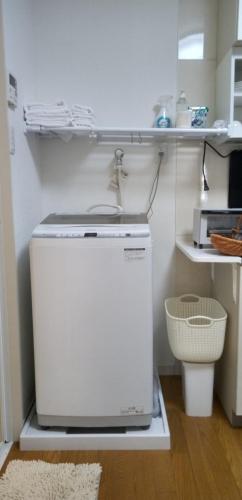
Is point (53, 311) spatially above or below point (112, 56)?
below

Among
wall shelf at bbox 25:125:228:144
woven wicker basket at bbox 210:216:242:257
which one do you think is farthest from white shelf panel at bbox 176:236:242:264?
wall shelf at bbox 25:125:228:144

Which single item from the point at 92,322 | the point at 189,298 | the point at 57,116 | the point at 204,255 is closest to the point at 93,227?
the point at 92,322

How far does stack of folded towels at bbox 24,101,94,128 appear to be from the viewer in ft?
6.08

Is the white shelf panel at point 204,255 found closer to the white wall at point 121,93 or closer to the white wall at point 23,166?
the white wall at point 121,93

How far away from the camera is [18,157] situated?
173 centimetres

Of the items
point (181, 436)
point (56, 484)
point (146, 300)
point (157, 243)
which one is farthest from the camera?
point (157, 243)

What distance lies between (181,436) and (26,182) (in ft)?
4.77

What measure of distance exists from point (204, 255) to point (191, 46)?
1.25 meters

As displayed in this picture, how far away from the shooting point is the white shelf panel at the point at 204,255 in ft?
5.52

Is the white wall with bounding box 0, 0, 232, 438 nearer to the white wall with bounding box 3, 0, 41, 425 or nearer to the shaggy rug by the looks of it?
the white wall with bounding box 3, 0, 41, 425

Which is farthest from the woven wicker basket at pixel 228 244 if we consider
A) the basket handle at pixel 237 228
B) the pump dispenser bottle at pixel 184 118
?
the pump dispenser bottle at pixel 184 118

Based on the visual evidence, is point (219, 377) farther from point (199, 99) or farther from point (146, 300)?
point (199, 99)

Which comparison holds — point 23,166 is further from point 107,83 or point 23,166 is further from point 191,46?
point 191,46

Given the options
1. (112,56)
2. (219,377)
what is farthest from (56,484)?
(112,56)
